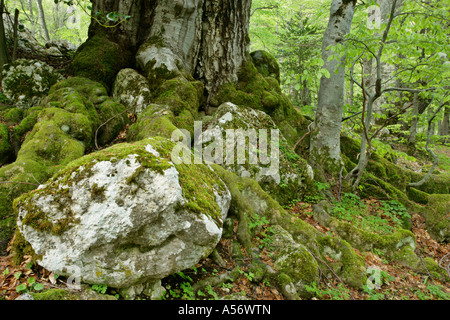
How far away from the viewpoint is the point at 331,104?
5.73 metres

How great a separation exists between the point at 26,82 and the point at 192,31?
4095 mm

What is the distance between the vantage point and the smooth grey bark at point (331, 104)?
545 cm

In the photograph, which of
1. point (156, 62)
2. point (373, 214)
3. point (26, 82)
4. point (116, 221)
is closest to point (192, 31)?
point (156, 62)

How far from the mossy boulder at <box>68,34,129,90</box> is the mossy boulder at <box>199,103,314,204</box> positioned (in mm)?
2885

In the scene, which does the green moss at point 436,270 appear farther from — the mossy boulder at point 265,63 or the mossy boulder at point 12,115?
the mossy boulder at point 12,115

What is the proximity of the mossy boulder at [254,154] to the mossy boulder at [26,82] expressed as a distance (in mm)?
3842

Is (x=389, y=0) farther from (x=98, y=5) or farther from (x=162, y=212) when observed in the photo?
(x=162, y=212)

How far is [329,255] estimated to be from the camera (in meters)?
3.90

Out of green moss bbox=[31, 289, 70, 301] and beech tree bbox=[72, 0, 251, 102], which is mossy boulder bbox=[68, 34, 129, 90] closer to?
beech tree bbox=[72, 0, 251, 102]

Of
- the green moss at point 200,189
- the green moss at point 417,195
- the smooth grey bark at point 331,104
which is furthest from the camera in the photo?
the green moss at point 417,195

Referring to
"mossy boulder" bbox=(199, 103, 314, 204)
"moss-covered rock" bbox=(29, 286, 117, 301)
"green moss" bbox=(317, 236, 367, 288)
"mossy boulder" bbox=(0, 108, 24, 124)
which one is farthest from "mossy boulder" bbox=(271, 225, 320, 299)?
"mossy boulder" bbox=(0, 108, 24, 124)

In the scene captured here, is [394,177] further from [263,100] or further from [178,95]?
[178,95]

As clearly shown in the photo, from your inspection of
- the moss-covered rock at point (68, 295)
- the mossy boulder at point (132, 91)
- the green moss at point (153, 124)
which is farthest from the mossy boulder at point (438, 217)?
the mossy boulder at point (132, 91)
